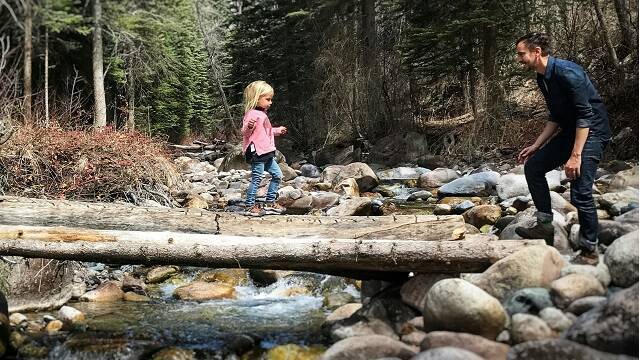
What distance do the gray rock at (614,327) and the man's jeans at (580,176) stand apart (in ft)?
3.62

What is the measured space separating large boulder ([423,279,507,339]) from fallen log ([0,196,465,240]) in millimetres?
1364

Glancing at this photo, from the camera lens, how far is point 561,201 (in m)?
5.72

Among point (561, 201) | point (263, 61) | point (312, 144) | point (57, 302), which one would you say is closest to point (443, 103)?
point (312, 144)

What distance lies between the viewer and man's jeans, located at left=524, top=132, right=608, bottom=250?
3.95 meters

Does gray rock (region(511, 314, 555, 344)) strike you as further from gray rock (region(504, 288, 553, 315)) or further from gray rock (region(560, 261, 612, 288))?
gray rock (region(560, 261, 612, 288))

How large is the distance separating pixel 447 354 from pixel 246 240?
201 centimetres

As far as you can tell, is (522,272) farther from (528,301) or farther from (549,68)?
(549,68)

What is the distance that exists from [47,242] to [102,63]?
5.59 feet

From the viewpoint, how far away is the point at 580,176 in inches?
155

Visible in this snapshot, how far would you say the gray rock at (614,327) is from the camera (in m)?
2.85

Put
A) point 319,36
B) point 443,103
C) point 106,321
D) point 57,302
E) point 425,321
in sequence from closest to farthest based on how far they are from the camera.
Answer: point 425,321, point 106,321, point 57,302, point 443,103, point 319,36

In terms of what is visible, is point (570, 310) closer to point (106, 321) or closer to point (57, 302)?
point (106, 321)

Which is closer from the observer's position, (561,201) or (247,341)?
(247,341)

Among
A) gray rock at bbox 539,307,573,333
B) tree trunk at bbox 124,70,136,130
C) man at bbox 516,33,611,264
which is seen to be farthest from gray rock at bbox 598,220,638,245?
tree trunk at bbox 124,70,136,130
